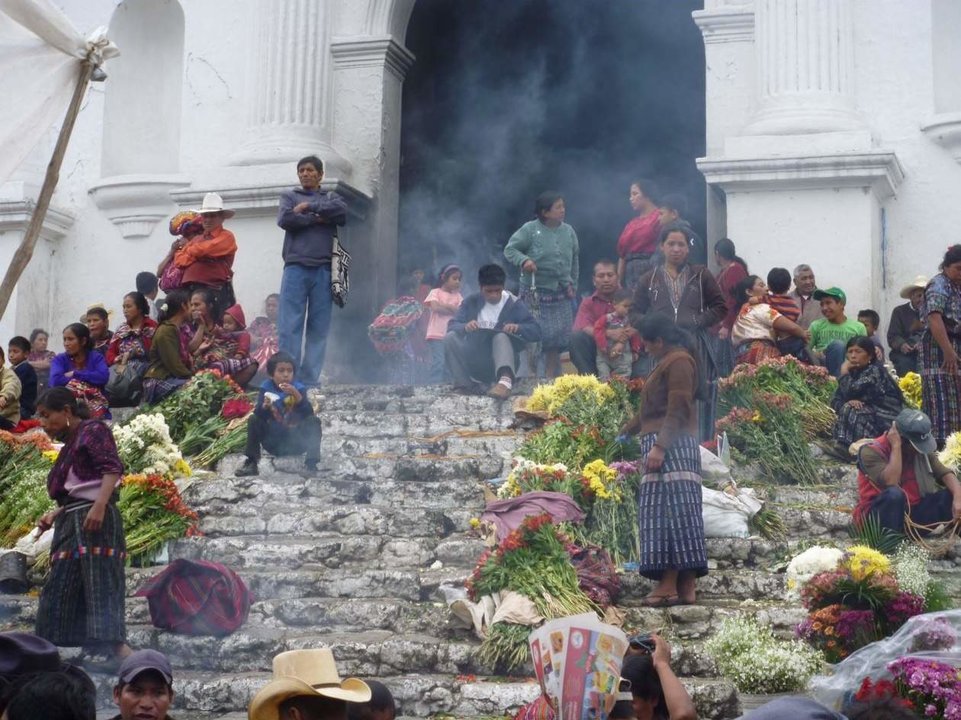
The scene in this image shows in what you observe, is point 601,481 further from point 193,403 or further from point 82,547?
point 193,403


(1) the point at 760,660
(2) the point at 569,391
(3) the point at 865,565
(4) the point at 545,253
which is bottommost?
(1) the point at 760,660

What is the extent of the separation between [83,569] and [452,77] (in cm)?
1143

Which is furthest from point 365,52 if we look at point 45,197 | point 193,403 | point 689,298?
point 45,197

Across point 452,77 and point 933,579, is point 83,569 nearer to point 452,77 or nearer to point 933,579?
point 933,579

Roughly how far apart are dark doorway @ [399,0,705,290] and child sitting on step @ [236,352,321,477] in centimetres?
742

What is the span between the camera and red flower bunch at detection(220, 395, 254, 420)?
Answer: 40.0 feet

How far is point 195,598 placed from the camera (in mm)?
8703

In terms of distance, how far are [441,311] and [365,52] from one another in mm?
3477

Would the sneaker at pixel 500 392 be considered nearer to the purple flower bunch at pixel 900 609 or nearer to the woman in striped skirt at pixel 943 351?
the woman in striped skirt at pixel 943 351

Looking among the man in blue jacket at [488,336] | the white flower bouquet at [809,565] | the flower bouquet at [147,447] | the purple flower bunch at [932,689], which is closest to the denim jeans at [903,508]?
the white flower bouquet at [809,565]

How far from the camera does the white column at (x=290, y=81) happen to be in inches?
618

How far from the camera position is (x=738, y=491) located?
980 cm

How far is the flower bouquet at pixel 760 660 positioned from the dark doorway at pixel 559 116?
10973mm

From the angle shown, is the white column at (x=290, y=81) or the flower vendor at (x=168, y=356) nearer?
the flower vendor at (x=168, y=356)
